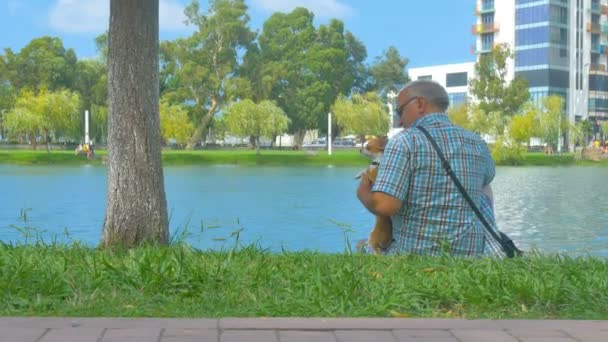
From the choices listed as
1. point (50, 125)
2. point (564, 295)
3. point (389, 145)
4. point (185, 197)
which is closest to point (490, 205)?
point (389, 145)

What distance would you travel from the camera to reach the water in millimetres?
10430

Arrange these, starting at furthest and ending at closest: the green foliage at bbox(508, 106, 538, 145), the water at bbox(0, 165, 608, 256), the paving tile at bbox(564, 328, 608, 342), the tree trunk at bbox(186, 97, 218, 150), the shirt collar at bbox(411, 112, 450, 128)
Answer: the tree trunk at bbox(186, 97, 218, 150)
the green foliage at bbox(508, 106, 538, 145)
the water at bbox(0, 165, 608, 256)
the shirt collar at bbox(411, 112, 450, 128)
the paving tile at bbox(564, 328, 608, 342)

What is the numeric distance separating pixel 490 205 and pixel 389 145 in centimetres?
69

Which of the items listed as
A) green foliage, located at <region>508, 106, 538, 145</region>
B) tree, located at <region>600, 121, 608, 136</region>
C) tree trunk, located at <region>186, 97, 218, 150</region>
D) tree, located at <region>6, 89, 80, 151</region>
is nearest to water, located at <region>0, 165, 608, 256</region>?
green foliage, located at <region>508, 106, 538, 145</region>

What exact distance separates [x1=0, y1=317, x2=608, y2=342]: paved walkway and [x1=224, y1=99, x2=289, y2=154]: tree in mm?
50652

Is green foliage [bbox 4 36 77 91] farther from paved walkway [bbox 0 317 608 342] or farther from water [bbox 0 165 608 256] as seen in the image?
paved walkway [bbox 0 317 608 342]

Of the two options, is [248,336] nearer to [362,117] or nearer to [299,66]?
[362,117]

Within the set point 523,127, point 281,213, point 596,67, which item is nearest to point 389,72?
point 596,67

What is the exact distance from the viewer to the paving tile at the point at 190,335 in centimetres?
264

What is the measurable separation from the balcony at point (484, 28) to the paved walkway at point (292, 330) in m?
72.0

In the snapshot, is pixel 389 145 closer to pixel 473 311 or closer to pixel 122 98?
pixel 473 311

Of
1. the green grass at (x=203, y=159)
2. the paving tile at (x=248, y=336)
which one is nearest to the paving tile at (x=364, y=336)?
the paving tile at (x=248, y=336)

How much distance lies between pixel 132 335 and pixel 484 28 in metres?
73.4

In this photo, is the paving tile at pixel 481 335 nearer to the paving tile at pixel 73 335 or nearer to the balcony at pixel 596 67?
the paving tile at pixel 73 335
